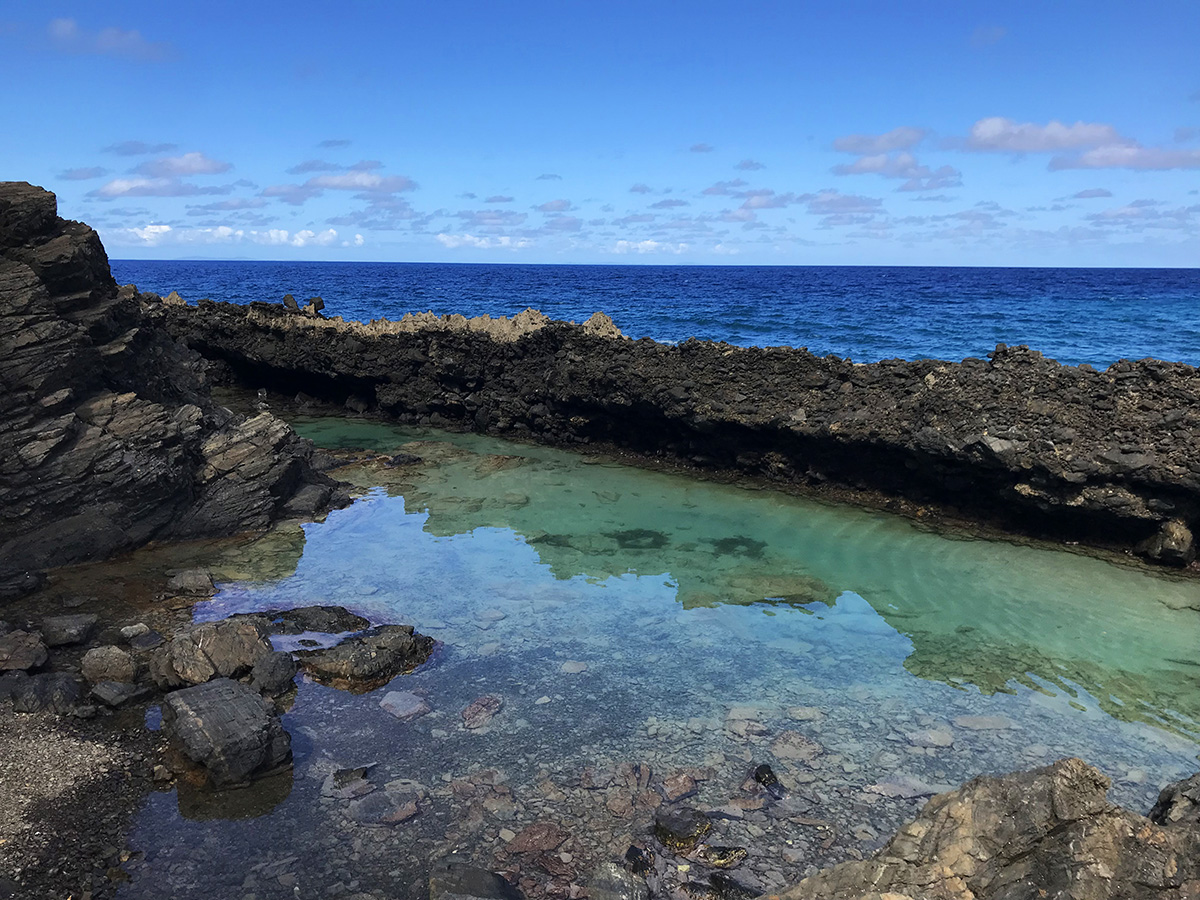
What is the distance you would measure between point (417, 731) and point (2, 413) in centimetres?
969

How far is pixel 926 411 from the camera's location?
1628 centimetres

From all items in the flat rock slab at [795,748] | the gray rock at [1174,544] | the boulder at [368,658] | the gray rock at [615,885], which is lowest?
the gray rock at [615,885]

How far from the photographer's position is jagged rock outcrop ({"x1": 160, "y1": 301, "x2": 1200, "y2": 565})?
14.2 metres

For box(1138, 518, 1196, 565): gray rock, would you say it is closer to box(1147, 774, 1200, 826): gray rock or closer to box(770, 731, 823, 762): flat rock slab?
box(770, 731, 823, 762): flat rock slab

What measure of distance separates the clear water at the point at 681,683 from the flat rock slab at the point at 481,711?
10cm

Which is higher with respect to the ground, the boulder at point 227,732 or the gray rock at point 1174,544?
the gray rock at point 1174,544

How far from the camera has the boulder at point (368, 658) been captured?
10156 millimetres

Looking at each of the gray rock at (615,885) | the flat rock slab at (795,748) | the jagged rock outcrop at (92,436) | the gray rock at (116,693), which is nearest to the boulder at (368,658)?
the gray rock at (116,693)

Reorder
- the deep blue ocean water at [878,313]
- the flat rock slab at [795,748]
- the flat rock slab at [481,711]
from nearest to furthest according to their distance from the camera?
the flat rock slab at [795,748] → the flat rock slab at [481,711] → the deep blue ocean water at [878,313]

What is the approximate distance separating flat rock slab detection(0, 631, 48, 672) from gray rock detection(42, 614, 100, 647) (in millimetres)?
266

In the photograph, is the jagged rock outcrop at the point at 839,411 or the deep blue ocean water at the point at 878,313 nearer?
the jagged rock outcrop at the point at 839,411

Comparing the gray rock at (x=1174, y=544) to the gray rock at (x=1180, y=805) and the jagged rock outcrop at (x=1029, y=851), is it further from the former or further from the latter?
the jagged rock outcrop at (x=1029, y=851)

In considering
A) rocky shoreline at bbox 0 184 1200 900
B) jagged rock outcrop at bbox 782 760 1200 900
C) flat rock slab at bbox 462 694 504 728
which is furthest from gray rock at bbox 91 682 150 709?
jagged rock outcrop at bbox 782 760 1200 900

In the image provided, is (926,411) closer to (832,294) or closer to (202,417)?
(202,417)
